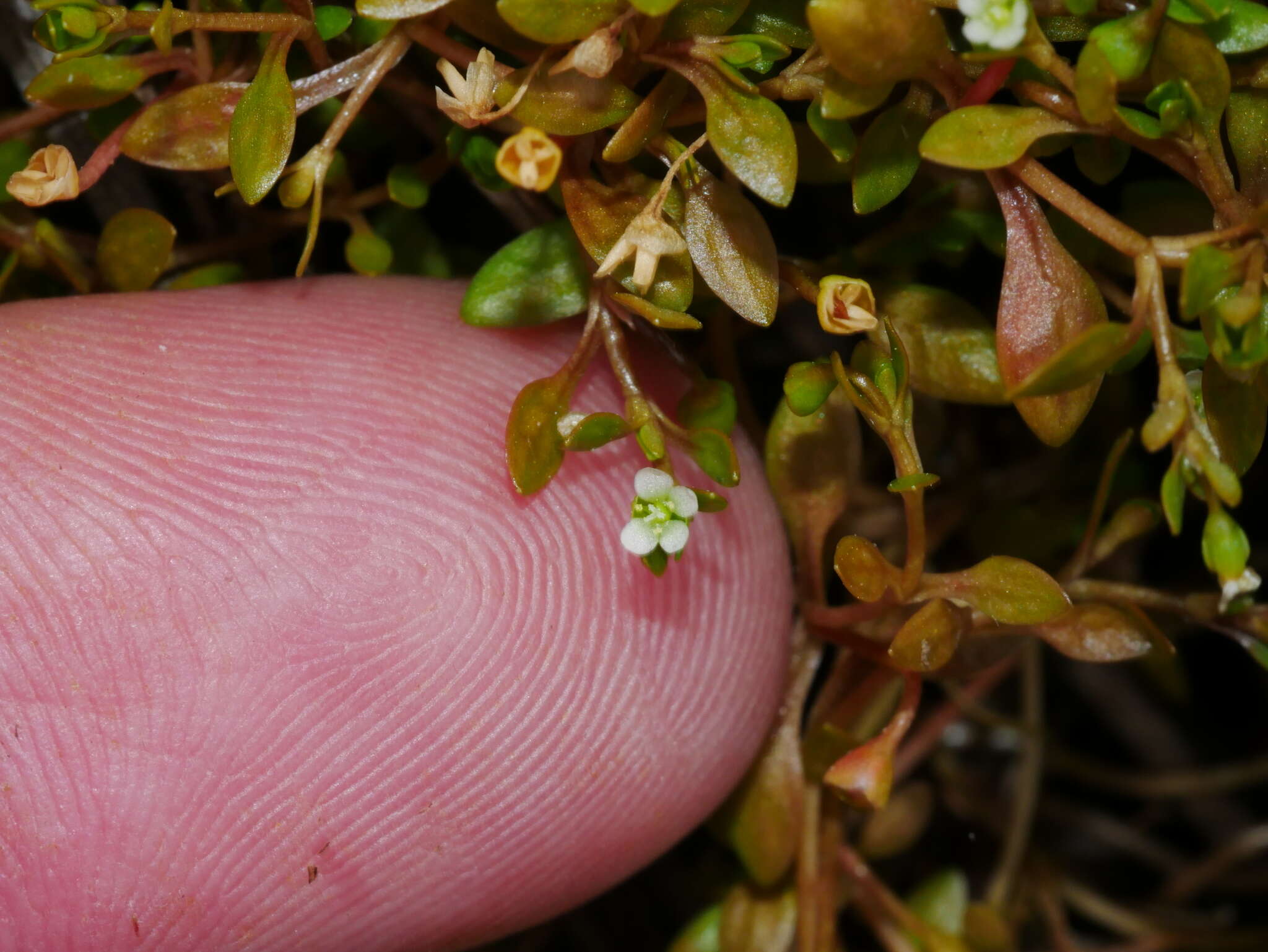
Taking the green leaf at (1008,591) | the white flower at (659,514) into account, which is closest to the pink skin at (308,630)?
the white flower at (659,514)

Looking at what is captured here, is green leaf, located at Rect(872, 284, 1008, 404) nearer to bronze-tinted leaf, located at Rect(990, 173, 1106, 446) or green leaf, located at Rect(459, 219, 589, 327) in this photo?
bronze-tinted leaf, located at Rect(990, 173, 1106, 446)

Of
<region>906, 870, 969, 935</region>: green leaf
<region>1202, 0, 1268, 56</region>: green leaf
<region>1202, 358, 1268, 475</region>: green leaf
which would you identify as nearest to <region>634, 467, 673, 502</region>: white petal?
<region>1202, 358, 1268, 475</region>: green leaf

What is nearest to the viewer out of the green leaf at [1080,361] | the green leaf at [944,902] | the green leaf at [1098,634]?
the green leaf at [1080,361]

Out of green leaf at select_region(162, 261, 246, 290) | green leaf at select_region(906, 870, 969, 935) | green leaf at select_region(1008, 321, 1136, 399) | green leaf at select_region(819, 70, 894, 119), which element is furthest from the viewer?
green leaf at select_region(906, 870, 969, 935)

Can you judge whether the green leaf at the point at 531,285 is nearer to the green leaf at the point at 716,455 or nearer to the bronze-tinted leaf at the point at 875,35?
the green leaf at the point at 716,455

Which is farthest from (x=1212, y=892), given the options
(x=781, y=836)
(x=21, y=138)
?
(x=21, y=138)

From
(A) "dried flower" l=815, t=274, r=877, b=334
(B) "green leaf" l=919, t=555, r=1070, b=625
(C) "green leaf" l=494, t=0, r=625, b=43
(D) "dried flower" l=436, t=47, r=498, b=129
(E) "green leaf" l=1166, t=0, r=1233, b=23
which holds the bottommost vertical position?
(B) "green leaf" l=919, t=555, r=1070, b=625

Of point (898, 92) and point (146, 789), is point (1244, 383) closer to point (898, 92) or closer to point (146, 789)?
point (898, 92)
